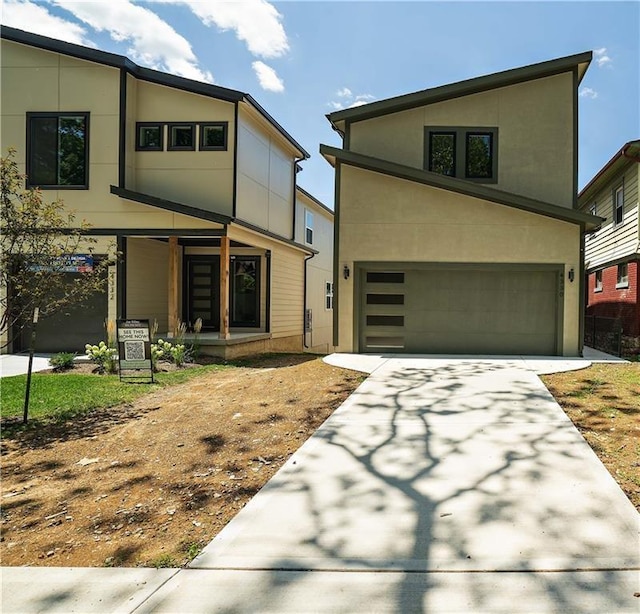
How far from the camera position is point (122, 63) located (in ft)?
43.1

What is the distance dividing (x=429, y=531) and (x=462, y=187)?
392 inches

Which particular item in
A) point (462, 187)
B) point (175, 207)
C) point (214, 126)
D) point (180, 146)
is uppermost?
point (214, 126)

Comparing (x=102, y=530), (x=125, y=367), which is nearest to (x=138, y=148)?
(x=125, y=367)

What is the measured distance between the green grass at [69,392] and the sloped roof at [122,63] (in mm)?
7977

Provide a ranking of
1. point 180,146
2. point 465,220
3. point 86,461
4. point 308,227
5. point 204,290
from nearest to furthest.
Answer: point 86,461, point 465,220, point 180,146, point 204,290, point 308,227

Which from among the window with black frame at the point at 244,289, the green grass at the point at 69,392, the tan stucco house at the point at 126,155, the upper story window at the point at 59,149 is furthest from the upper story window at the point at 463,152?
the upper story window at the point at 59,149

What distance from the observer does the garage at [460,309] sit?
1220 centimetres

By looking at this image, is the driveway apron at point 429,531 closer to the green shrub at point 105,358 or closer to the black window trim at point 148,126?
the green shrub at point 105,358

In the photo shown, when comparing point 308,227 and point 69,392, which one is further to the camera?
point 308,227

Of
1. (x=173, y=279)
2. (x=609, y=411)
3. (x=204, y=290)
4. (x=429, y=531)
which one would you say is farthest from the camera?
(x=204, y=290)

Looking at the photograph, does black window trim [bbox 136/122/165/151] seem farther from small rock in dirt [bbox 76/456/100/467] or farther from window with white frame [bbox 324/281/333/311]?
window with white frame [bbox 324/281/333/311]

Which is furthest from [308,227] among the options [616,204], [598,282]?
[598,282]

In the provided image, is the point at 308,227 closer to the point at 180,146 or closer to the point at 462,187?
the point at 180,146

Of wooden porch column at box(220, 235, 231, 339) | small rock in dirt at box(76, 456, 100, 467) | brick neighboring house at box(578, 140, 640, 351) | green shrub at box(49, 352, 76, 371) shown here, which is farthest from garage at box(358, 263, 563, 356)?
small rock in dirt at box(76, 456, 100, 467)
